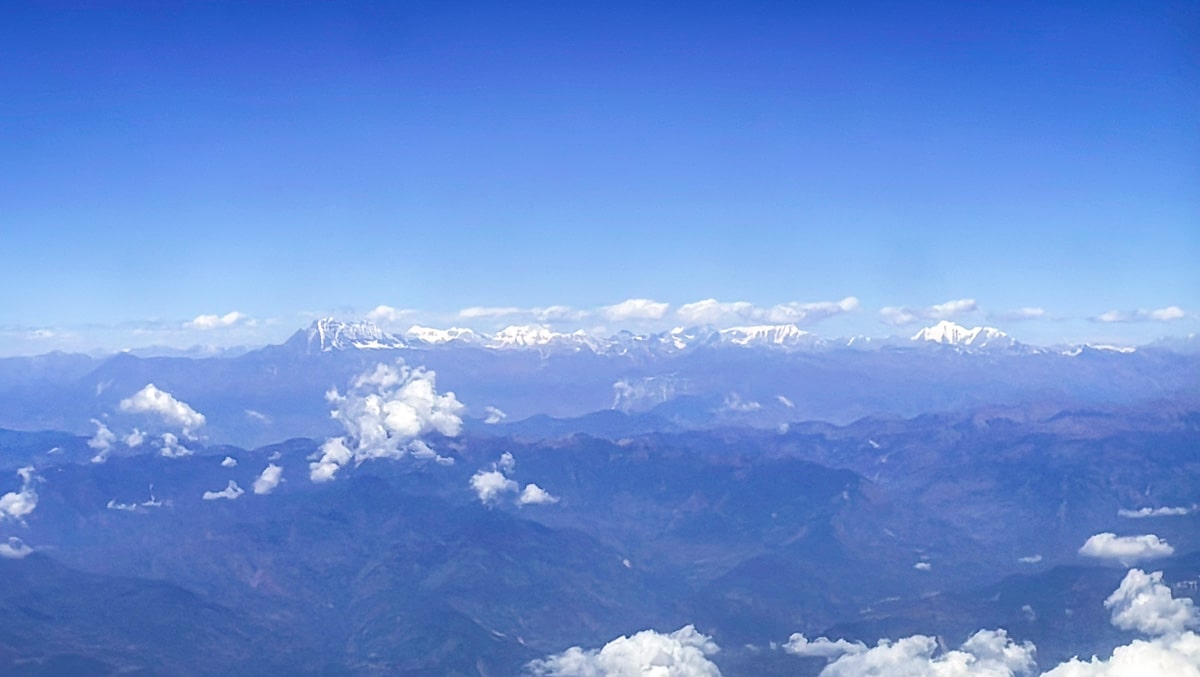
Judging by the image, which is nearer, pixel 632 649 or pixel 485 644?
pixel 632 649

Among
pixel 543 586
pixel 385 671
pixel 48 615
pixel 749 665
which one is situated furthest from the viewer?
pixel 543 586

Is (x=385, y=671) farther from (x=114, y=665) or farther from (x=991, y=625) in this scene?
(x=991, y=625)

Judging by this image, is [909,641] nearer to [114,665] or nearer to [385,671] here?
[385,671]

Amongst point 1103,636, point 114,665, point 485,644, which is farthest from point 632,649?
point 114,665

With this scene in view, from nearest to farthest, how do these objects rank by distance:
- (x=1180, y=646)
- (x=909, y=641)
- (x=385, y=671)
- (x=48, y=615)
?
(x=1180, y=646) → (x=909, y=641) → (x=385, y=671) → (x=48, y=615)

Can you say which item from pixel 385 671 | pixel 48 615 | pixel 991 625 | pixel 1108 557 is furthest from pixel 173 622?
pixel 1108 557

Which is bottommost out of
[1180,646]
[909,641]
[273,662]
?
[273,662]

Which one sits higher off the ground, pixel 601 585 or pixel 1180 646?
pixel 1180 646

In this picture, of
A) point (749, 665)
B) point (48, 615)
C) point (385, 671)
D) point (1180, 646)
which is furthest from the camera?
point (48, 615)

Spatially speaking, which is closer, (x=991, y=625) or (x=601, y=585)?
(x=991, y=625)
